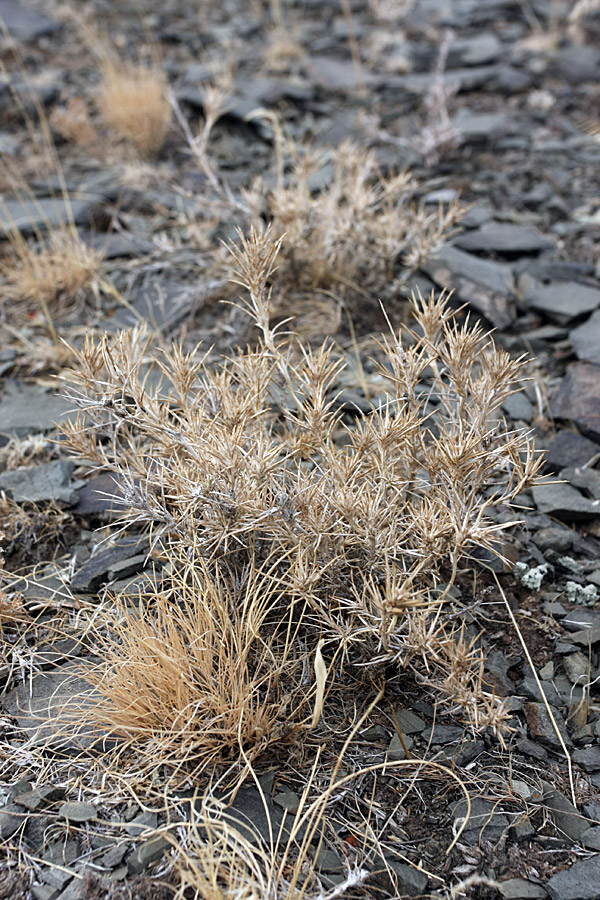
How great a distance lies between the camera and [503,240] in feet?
14.5

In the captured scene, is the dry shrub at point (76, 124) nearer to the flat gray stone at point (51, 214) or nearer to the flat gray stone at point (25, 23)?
Answer: the flat gray stone at point (51, 214)

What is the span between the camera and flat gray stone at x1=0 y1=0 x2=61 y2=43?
24.2ft

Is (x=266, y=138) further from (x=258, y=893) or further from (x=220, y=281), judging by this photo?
(x=258, y=893)

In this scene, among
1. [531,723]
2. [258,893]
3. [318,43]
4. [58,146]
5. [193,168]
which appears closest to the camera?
[258,893]

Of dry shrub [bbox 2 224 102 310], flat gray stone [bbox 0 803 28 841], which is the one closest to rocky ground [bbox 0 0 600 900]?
flat gray stone [bbox 0 803 28 841]

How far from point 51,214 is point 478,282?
2.53 metres

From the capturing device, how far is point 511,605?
2553mm

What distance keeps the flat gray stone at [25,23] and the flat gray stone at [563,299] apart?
578 centimetres

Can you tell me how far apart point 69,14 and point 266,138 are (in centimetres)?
344

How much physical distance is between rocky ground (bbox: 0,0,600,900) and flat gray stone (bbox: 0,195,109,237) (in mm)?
24

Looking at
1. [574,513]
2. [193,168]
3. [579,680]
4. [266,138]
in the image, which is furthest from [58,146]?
[579,680]

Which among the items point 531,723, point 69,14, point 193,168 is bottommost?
point 531,723

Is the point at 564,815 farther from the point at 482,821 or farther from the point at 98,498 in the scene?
the point at 98,498

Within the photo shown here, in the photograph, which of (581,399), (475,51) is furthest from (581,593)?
(475,51)
